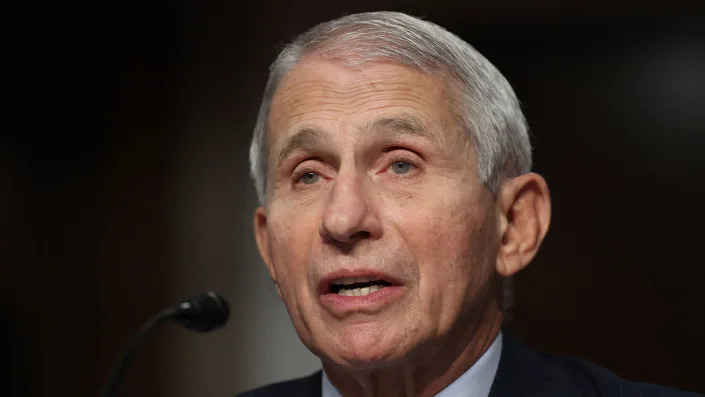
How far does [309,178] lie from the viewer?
192 cm

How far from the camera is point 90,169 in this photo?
136 inches

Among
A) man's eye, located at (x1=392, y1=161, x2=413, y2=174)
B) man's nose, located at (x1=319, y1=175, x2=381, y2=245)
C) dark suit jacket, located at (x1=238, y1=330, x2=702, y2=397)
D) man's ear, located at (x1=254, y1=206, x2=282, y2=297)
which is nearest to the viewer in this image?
man's nose, located at (x1=319, y1=175, x2=381, y2=245)

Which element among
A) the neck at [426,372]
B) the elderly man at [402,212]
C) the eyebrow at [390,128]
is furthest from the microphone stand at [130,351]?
the eyebrow at [390,128]

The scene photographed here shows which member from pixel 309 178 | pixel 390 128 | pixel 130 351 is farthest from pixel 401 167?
pixel 130 351

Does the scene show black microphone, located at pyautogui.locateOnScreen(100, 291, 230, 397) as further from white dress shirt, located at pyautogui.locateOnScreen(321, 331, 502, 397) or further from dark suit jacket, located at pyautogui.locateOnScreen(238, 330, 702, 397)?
dark suit jacket, located at pyautogui.locateOnScreen(238, 330, 702, 397)

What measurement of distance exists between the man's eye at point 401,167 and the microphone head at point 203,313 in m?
0.48

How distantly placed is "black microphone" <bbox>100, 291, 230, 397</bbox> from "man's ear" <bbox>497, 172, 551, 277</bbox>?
600 millimetres

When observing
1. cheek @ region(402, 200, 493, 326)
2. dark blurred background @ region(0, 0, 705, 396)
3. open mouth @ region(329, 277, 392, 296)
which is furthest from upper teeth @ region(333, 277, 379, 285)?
dark blurred background @ region(0, 0, 705, 396)

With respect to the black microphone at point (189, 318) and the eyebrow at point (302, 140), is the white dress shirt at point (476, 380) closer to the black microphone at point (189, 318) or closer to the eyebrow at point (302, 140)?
the black microphone at point (189, 318)

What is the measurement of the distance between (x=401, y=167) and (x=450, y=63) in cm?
25

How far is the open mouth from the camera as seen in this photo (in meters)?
1.79

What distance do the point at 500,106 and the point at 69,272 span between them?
199 centimetres

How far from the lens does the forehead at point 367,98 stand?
6.09ft

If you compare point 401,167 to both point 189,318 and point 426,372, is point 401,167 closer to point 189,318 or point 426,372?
point 426,372
